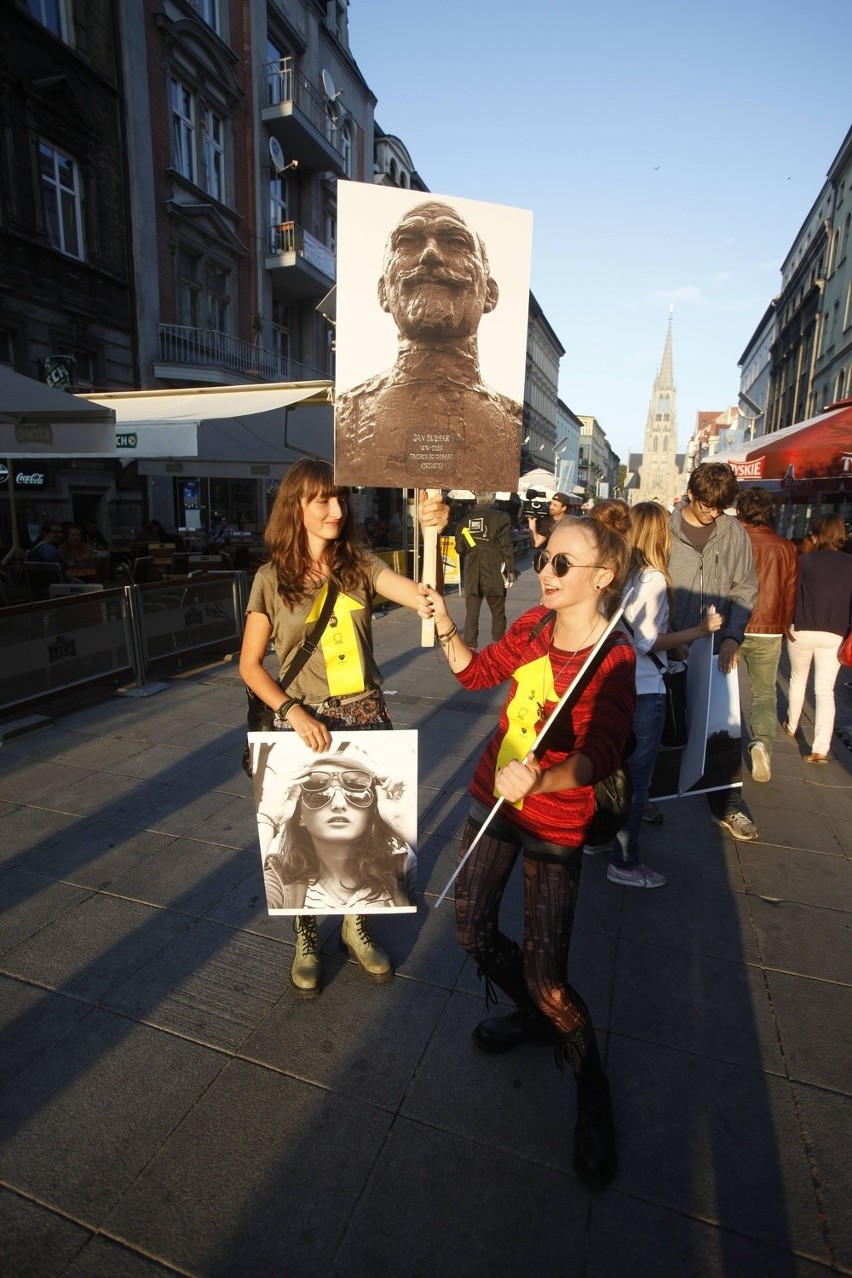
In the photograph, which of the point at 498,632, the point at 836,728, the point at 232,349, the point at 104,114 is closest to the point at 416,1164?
the point at 836,728

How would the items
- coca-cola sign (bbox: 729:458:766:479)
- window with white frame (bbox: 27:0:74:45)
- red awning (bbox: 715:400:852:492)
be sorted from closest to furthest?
red awning (bbox: 715:400:852:492) < coca-cola sign (bbox: 729:458:766:479) < window with white frame (bbox: 27:0:74:45)

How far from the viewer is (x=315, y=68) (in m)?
25.0

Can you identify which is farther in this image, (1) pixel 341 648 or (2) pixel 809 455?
(2) pixel 809 455

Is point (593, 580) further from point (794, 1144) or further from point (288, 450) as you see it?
point (288, 450)

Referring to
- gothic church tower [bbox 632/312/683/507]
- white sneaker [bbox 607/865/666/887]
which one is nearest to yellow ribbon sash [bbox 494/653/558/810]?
white sneaker [bbox 607/865/666/887]

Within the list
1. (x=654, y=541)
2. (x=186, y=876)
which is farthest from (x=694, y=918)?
(x=186, y=876)

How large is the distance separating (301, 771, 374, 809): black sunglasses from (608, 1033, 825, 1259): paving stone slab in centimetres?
131

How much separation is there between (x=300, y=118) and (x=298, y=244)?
3983 mm

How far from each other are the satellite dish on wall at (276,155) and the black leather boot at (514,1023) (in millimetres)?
27361

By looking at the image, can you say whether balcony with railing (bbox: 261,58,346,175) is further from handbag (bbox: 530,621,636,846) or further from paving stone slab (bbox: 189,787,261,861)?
handbag (bbox: 530,621,636,846)

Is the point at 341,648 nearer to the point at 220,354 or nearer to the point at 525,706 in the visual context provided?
the point at 525,706

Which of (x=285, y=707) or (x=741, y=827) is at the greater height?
(x=285, y=707)

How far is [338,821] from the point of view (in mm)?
2525

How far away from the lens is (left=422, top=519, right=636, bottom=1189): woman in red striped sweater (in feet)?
6.74
